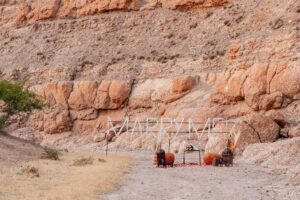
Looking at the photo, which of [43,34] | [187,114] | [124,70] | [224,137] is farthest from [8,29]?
[224,137]

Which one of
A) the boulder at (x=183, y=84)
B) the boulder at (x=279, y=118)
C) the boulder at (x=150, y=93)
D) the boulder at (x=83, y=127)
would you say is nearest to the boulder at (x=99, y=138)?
the boulder at (x=83, y=127)

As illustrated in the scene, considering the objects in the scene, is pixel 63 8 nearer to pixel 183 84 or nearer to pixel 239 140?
pixel 183 84

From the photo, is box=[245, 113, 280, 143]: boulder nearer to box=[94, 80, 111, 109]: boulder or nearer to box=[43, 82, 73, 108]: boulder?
box=[94, 80, 111, 109]: boulder

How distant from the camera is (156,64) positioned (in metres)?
49.7

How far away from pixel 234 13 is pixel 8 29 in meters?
28.5

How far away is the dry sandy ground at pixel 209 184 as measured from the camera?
1540cm

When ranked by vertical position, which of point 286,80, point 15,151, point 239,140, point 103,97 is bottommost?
point 15,151

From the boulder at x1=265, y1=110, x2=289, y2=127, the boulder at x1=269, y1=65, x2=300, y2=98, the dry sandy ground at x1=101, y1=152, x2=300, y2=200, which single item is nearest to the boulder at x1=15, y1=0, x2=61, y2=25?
the boulder at x1=269, y1=65, x2=300, y2=98

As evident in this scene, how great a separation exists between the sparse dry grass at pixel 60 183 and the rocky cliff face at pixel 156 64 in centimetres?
1374

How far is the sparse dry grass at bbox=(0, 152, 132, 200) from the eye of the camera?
14344 millimetres

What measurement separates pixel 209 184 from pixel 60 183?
16.5ft

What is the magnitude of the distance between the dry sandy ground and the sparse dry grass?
59cm

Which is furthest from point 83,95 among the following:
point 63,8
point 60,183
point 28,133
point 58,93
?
point 60,183

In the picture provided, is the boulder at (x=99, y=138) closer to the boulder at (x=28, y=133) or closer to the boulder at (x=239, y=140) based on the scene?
the boulder at (x=28, y=133)
